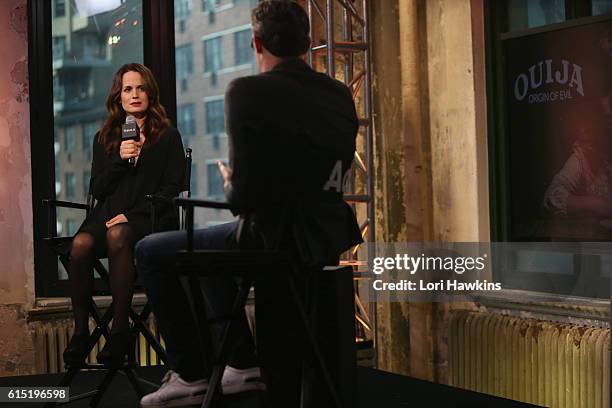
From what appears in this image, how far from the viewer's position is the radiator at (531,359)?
4.27 metres

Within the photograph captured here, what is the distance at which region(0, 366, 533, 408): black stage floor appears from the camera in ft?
11.6

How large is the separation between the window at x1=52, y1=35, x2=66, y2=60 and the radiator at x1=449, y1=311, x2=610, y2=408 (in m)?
2.80

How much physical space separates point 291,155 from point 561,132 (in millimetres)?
2556

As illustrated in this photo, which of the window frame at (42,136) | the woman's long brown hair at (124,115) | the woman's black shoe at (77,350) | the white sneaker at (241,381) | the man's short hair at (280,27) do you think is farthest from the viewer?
the window frame at (42,136)

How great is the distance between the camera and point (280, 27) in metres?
2.74

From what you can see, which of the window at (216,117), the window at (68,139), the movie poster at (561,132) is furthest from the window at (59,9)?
the movie poster at (561,132)

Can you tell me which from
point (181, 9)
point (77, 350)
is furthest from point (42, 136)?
point (77, 350)

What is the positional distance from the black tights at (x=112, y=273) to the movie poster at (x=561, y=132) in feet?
8.11

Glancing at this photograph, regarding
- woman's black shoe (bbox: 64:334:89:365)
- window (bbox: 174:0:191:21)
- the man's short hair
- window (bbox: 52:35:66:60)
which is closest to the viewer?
the man's short hair

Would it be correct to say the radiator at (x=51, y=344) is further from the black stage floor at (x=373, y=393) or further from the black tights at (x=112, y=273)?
the black tights at (x=112, y=273)

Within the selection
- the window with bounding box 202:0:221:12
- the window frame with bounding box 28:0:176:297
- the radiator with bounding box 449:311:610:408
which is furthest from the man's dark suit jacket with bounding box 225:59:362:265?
the window with bounding box 202:0:221:12

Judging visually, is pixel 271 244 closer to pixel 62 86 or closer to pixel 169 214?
pixel 169 214

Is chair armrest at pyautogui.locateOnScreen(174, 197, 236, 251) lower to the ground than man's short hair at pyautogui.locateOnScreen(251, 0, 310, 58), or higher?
lower

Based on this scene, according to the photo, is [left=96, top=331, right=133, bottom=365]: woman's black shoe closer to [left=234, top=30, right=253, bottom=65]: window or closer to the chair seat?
the chair seat
